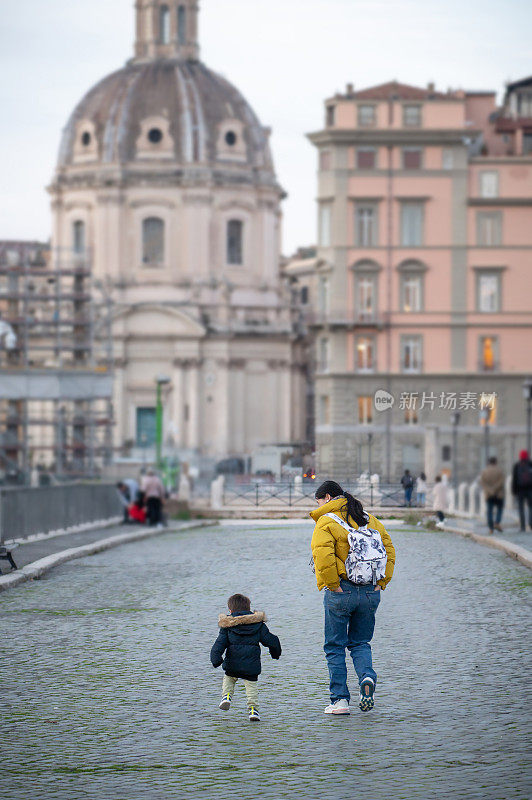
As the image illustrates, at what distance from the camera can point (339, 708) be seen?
36.3 ft

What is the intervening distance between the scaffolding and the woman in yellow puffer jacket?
170 feet

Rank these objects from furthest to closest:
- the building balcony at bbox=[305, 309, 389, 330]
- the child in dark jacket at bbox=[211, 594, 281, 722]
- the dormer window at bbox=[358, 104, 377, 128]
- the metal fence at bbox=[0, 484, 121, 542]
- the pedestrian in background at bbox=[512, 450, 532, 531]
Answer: the dormer window at bbox=[358, 104, 377, 128] → the building balcony at bbox=[305, 309, 389, 330] → the pedestrian in background at bbox=[512, 450, 532, 531] → the metal fence at bbox=[0, 484, 121, 542] → the child in dark jacket at bbox=[211, 594, 281, 722]

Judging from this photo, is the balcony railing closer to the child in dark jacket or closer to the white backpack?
the white backpack

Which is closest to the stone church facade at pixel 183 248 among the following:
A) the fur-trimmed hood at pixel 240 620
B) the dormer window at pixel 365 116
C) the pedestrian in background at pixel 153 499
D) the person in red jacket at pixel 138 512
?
the dormer window at pixel 365 116

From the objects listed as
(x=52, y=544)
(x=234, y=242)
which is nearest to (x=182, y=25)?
(x=234, y=242)

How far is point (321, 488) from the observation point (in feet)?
37.5

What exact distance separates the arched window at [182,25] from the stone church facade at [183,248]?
3.24 meters

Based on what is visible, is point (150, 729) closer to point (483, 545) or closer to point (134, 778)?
point (134, 778)

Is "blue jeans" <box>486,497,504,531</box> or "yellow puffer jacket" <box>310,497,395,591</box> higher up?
"yellow puffer jacket" <box>310,497,395,591</box>

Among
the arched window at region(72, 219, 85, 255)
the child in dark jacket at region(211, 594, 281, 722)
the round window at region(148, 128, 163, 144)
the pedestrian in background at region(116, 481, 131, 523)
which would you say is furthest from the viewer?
the arched window at region(72, 219, 85, 255)

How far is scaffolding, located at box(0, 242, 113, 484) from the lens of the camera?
63781mm

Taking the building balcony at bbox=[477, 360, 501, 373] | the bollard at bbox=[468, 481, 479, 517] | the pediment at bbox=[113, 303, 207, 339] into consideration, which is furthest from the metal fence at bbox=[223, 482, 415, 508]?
the pediment at bbox=[113, 303, 207, 339]

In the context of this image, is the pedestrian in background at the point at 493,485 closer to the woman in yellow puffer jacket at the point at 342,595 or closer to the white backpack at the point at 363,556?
the woman in yellow puffer jacket at the point at 342,595

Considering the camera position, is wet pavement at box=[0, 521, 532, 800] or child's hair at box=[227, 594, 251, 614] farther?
child's hair at box=[227, 594, 251, 614]
